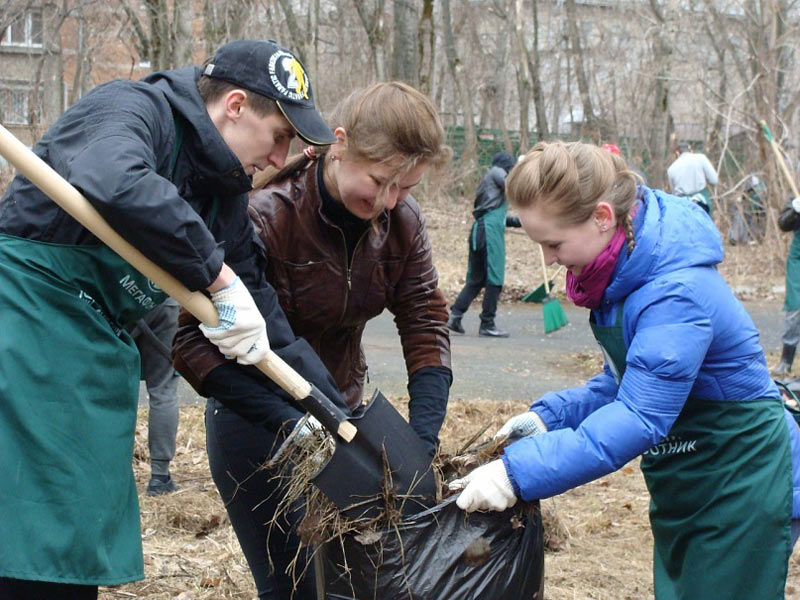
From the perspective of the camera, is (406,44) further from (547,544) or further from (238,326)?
(238,326)

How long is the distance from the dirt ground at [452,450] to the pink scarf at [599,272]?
5.49 ft

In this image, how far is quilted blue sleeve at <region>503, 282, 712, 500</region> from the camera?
216 centimetres

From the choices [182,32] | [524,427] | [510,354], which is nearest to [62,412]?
[524,427]

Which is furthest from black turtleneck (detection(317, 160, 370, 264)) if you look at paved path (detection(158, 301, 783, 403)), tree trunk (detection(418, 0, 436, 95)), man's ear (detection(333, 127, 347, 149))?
tree trunk (detection(418, 0, 436, 95))

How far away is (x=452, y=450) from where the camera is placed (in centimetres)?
317

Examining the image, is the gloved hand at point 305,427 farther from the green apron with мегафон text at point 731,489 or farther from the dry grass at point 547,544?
the dry grass at point 547,544

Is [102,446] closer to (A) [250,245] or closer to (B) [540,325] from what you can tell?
(A) [250,245]

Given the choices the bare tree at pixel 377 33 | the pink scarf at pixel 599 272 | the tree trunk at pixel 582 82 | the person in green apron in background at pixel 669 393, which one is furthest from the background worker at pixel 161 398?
the tree trunk at pixel 582 82

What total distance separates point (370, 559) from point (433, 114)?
117 cm

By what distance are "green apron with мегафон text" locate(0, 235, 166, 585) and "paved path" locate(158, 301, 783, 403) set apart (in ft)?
14.9

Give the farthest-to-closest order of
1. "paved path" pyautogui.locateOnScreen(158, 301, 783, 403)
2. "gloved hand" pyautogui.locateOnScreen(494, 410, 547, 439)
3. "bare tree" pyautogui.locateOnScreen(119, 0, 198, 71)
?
"bare tree" pyautogui.locateOnScreen(119, 0, 198, 71)
"paved path" pyautogui.locateOnScreen(158, 301, 783, 403)
"gloved hand" pyautogui.locateOnScreen(494, 410, 547, 439)

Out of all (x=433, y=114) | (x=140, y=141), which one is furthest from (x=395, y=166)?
(x=140, y=141)

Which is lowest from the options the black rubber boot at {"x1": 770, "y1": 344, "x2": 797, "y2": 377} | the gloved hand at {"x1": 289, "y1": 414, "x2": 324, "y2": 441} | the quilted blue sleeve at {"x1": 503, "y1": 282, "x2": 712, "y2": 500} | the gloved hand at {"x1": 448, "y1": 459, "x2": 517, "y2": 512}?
the black rubber boot at {"x1": 770, "y1": 344, "x2": 797, "y2": 377}

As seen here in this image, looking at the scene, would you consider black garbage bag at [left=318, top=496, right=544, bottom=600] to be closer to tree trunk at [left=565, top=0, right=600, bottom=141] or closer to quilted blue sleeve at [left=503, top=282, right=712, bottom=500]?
quilted blue sleeve at [left=503, top=282, right=712, bottom=500]
